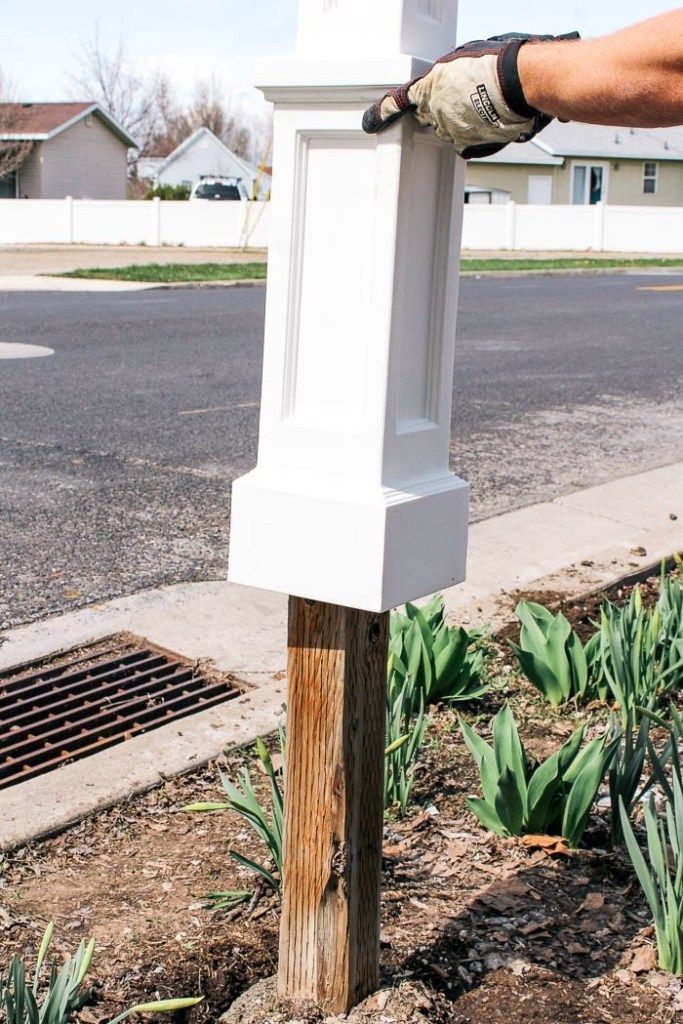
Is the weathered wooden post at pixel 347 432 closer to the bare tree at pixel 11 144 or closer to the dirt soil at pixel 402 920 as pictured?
the dirt soil at pixel 402 920

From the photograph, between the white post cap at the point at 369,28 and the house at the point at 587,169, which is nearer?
the white post cap at the point at 369,28

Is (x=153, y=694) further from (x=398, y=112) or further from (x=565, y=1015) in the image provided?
(x=398, y=112)

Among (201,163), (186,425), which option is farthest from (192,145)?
(186,425)

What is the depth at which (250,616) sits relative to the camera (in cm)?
428

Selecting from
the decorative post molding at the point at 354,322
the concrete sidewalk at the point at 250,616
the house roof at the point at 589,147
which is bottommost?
the concrete sidewalk at the point at 250,616

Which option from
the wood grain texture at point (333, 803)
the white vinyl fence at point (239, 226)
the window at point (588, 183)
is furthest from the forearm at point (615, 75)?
the window at point (588, 183)

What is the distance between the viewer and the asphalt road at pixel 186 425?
5.11 m

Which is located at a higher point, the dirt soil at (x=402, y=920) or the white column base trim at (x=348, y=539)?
the white column base trim at (x=348, y=539)

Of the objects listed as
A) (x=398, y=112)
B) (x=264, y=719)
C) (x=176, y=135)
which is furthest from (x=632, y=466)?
(x=176, y=135)

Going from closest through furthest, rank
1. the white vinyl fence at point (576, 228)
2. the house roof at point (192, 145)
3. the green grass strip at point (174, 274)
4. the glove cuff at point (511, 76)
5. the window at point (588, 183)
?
the glove cuff at point (511, 76), the green grass strip at point (174, 274), the white vinyl fence at point (576, 228), the window at point (588, 183), the house roof at point (192, 145)

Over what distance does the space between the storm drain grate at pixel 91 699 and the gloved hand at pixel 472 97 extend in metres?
2.06

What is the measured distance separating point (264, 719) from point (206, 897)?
36.9 inches

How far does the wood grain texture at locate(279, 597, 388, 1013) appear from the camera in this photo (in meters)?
2.03

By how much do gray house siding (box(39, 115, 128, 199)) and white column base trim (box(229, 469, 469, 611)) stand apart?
47.7m
